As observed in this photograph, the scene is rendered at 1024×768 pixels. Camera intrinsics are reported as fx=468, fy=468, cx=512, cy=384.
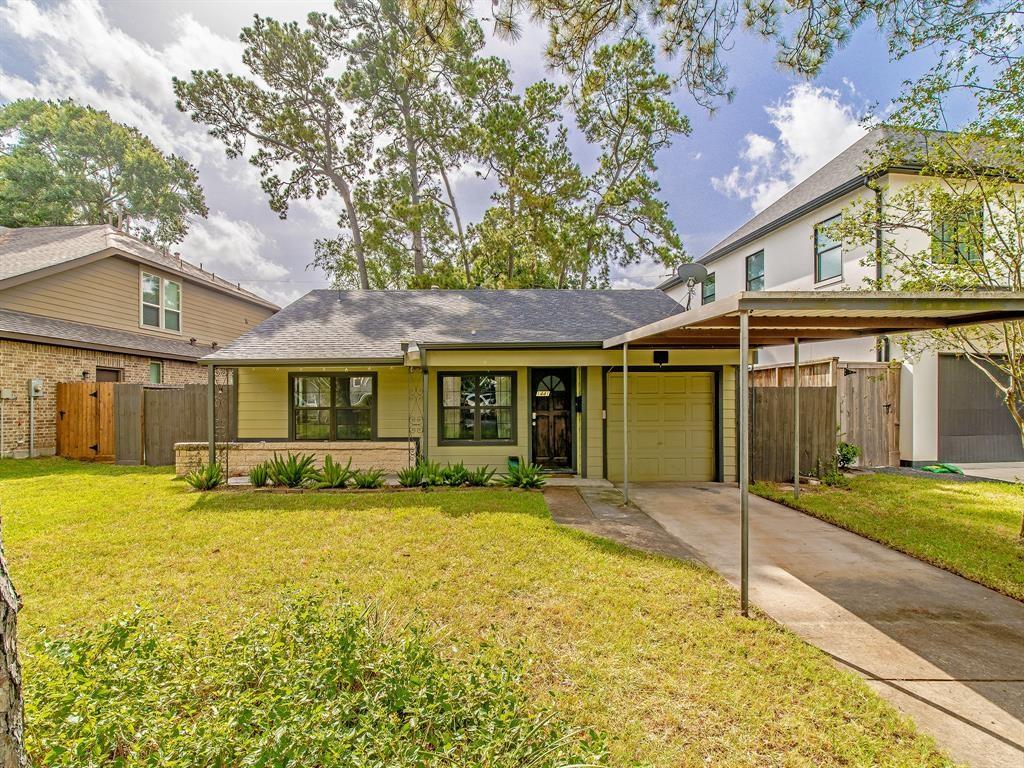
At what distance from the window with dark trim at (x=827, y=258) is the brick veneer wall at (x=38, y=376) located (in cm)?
1880

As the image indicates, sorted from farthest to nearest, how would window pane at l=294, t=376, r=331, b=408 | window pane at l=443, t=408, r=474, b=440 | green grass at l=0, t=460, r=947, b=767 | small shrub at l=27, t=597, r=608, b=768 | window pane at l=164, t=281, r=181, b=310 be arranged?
window pane at l=164, t=281, r=181, b=310 → window pane at l=294, t=376, r=331, b=408 → window pane at l=443, t=408, r=474, b=440 → green grass at l=0, t=460, r=947, b=767 → small shrub at l=27, t=597, r=608, b=768

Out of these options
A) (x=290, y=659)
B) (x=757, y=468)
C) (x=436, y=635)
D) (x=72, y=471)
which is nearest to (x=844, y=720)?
(x=436, y=635)

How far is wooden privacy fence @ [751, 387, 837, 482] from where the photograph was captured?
9016 mm

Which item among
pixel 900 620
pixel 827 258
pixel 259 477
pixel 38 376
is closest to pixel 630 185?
pixel 827 258

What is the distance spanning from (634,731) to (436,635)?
139 centimetres

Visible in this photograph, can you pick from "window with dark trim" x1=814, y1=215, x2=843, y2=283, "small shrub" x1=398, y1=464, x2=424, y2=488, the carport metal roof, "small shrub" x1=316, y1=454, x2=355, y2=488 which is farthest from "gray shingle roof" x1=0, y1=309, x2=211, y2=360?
"window with dark trim" x1=814, y1=215, x2=843, y2=283

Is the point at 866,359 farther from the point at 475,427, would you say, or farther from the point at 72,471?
the point at 72,471

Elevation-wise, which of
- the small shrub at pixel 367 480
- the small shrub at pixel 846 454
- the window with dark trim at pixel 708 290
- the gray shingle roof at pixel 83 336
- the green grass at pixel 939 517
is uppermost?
the window with dark trim at pixel 708 290

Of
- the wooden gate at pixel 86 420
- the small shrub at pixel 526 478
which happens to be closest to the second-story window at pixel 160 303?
the wooden gate at pixel 86 420

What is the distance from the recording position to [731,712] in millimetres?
2621

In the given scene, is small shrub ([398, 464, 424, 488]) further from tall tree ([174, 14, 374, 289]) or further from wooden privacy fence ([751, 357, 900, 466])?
tall tree ([174, 14, 374, 289])

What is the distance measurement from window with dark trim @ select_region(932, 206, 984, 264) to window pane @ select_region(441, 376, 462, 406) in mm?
7753

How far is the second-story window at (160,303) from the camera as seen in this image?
1489cm

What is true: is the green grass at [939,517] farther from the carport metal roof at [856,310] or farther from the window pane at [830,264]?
the window pane at [830,264]
